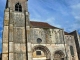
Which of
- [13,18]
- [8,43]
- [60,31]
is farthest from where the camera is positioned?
[60,31]

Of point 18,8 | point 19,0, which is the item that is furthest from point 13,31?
point 19,0

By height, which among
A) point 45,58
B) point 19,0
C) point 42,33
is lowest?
Answer: point 45,58

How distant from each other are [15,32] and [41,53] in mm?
7365

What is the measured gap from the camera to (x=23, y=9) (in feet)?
75.8

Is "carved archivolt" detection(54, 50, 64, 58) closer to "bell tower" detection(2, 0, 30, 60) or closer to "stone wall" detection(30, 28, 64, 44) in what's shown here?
"stone wall" detection(30, 28, 64, 44)

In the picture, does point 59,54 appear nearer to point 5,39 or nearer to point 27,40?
point 27,40

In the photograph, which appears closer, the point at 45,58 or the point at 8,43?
the point at 8,43

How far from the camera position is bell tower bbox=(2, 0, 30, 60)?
18.4 meters

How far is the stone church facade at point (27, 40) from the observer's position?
62.0ft

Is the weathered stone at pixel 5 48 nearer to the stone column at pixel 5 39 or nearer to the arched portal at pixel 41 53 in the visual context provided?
the stone column at pixel 5 39

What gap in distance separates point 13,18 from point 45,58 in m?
10.7

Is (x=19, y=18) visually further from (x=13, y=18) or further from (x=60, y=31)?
(x=60, y=31)

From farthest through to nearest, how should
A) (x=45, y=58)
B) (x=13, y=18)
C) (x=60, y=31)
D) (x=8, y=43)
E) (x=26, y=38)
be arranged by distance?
(x=60, y=31) < (x=45, y=58) < (x=13, y=18) < (x=26, y=38) < (x=8, y=43)

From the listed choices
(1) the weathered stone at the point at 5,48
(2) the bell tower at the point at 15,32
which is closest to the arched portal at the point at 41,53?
(2) the bell tower at the point at 15,32
